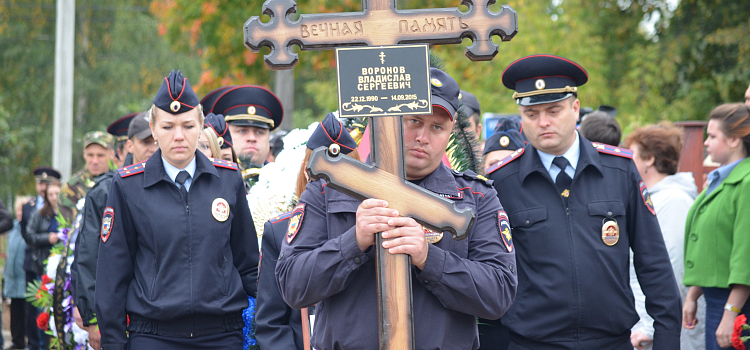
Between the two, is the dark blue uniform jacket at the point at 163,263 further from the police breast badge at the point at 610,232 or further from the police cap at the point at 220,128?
the police breast badge at the point at 610,232

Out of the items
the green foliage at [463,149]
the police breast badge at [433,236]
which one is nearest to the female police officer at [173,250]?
the green foliage at [463,149]

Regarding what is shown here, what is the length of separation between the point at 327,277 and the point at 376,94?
61 centimetres

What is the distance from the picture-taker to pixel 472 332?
2684 millimetres

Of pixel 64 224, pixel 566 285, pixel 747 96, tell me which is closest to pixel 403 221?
pixel 566 285

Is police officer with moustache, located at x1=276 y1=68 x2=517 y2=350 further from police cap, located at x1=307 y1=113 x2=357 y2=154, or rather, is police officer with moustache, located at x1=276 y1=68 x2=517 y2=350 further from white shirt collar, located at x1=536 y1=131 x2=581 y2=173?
white shirt collar, located at x1=536 y1=131 x2=581 y2=173

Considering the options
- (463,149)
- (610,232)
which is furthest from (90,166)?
(610,232)

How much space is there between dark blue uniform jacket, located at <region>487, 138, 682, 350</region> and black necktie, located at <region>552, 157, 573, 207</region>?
0.09 ft

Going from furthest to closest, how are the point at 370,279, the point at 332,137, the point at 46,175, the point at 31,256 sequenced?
the point at 46,175, the point at 31,256, the point at 332,137, the point at 370,279

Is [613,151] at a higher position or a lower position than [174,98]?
lower

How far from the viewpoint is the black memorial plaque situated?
2357mm

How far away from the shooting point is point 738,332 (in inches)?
162

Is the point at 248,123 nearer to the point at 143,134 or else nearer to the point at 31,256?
the point at 143,134

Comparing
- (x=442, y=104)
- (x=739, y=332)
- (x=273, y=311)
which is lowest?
(x=739, y=332)

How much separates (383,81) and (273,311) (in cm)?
161
